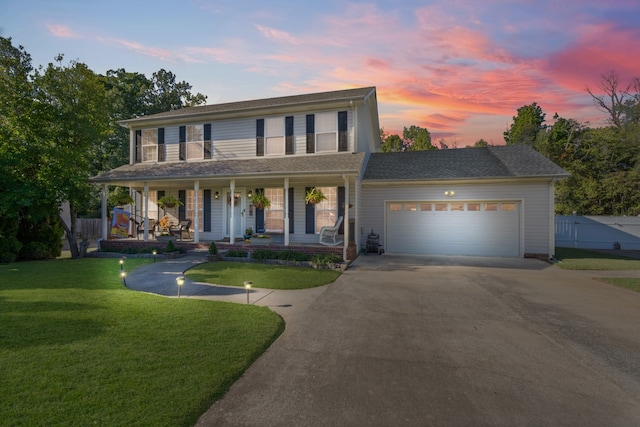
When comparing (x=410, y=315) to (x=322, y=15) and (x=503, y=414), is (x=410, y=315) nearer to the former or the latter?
(x=503, y=414)

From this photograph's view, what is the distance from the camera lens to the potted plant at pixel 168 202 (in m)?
12.5

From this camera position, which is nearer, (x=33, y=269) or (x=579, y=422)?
(x=579, y=422)

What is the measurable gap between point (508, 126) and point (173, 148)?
3388 cm

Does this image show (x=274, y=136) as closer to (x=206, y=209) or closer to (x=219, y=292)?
(x=206, y=209)

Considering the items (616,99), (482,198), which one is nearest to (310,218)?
(482,198)

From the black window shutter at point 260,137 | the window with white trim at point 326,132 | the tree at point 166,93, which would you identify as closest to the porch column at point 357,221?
the window with white trim at point 326,132

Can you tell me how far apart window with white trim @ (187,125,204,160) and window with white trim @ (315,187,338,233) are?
6098 millimetres

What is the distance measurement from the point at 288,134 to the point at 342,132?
2382mm

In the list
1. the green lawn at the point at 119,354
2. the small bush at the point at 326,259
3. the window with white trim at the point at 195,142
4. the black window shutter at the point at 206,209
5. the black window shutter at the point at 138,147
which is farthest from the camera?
the black window shutter at the point at 138,147

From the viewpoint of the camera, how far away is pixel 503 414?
8.27 ft

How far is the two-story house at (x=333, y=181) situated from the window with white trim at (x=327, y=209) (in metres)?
0.04

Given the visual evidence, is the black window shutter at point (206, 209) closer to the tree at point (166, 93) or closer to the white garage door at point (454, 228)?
the white garage door at point (454, 228)

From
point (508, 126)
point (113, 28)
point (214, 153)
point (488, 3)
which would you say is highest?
point (508, 126)

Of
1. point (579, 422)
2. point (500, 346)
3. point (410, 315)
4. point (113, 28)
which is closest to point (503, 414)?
point (579, 422)
